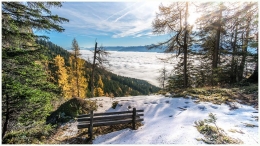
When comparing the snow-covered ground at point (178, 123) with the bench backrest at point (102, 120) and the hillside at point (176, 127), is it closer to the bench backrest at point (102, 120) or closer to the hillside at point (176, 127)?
the hillside at point (176, 127)

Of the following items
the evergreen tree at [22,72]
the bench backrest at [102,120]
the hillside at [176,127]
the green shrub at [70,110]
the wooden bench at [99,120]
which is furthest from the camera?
the green shrub at [70,110]

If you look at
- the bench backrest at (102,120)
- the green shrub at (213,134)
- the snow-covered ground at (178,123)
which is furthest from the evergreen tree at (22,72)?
the green shrub at (213,134)

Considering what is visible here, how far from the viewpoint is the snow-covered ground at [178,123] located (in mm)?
6218

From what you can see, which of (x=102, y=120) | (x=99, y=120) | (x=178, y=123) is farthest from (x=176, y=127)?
(x=99, y=120)

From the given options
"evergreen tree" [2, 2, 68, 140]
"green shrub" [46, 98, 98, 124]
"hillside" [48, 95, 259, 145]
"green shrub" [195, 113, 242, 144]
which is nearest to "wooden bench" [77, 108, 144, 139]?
"hillside" [48, 95, 259, 145]

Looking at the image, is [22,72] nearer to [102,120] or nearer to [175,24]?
[102,120]

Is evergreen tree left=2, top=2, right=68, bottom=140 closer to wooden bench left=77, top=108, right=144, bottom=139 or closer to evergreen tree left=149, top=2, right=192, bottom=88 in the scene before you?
wooden bench left=77, top=108, right=144, bottom=139

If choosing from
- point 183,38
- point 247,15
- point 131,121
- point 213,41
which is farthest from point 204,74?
point 131,121

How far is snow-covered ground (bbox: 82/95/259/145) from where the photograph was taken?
6218mm

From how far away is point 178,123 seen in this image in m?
7.68

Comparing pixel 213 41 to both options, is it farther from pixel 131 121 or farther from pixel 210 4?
pixel 131 121

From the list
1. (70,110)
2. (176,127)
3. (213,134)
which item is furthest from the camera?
(70,110)

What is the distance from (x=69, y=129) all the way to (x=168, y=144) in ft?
20.7

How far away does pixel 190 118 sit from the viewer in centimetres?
819
